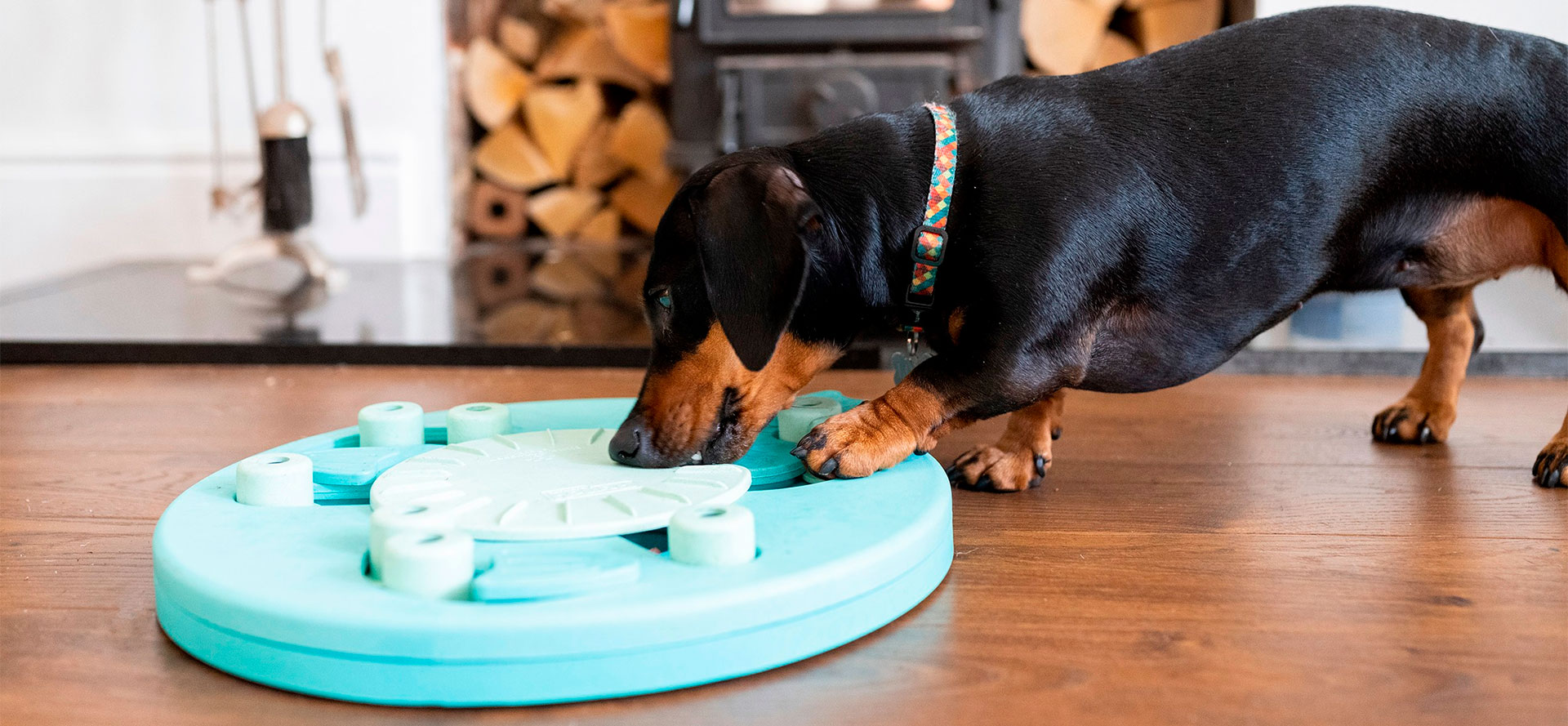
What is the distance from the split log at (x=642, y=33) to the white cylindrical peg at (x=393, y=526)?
277cm

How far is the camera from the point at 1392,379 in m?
2.49

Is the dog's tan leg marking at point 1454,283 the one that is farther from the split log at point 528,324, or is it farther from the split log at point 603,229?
the split log at point 603,229

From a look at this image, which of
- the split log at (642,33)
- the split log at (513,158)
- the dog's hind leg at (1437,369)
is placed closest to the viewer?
the dog's hind leg at (1437,369)

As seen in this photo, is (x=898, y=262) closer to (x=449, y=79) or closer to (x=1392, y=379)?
(x=1392, y=379)

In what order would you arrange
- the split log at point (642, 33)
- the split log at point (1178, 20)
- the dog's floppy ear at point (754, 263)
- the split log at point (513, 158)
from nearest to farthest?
the dog's floppy ear at point (754, 263) < the split log at point (1178, 20) < the split log at point (642, 33) < the split log at point (513, 158)

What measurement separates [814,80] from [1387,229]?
1876 millimetres

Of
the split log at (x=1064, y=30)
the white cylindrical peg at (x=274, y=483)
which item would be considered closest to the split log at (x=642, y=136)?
the split log at (x=1064, y=30)

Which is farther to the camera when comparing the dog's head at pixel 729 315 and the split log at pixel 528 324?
the split log at pixel 528 324

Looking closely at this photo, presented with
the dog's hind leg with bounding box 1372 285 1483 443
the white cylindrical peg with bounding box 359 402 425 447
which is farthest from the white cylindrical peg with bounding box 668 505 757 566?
the dog's hind leg with bounding box 1372 285 1483 443

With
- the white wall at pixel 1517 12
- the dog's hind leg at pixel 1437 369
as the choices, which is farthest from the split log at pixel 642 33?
the dog's hind leg at pixel 1437 369

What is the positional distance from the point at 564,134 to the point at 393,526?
Answer: 2.97 m

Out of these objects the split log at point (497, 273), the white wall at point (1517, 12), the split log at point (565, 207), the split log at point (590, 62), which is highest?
the white wall at point (1517, 12)

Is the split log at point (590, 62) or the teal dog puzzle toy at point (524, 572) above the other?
the split log at point (590, 62)

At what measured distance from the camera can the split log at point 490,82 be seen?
3904mm
